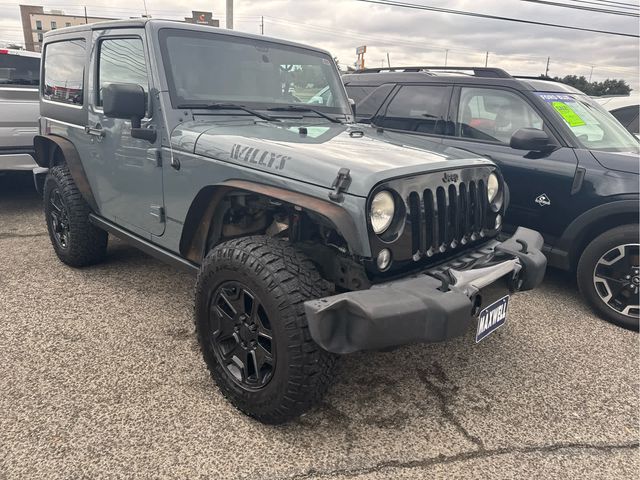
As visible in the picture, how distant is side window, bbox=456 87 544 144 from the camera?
4234 millimetres

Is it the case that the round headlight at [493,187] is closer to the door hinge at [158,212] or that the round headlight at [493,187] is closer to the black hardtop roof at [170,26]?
the black hardtop roof at [170,26]

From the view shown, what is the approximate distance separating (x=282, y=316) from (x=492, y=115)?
328 centimetres

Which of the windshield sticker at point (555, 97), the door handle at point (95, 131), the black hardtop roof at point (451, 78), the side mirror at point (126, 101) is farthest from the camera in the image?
the black hardtop roof at point (451, 78)

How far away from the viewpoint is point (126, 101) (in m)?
2.71

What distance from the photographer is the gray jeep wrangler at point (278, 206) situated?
6.75 ft

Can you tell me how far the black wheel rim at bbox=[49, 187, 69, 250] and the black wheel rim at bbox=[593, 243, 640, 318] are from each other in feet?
14.0

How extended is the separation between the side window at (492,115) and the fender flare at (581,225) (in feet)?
2.97

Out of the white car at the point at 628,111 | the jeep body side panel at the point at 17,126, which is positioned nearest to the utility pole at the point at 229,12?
the jeep body side panel at the point at 17,126

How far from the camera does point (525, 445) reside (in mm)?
2324

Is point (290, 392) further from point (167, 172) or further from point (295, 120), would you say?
point (295, 120)

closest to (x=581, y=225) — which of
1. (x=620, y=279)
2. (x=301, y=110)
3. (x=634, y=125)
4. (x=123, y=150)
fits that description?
(x=620, y=279)

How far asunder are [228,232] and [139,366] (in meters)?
0.93

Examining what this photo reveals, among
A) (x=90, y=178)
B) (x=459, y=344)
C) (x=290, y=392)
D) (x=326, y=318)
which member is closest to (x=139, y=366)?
(x=290, y=392)

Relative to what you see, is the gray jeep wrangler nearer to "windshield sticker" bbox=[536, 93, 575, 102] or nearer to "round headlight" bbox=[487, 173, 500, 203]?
"round headlight" bbox=[487, 173, 500, 203]
